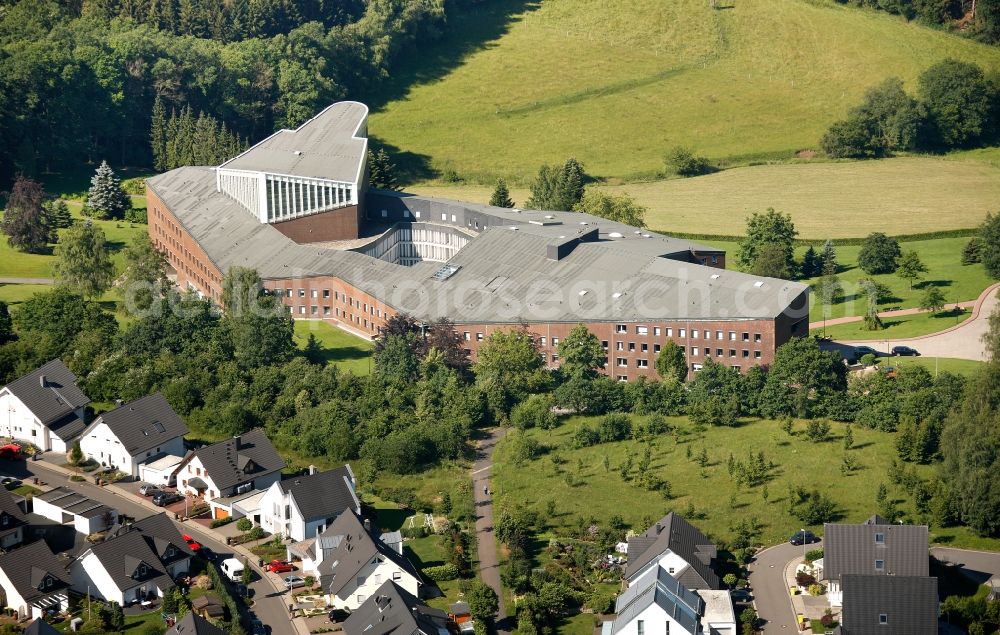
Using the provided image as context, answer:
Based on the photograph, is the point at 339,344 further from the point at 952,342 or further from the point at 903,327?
the point at 952,342

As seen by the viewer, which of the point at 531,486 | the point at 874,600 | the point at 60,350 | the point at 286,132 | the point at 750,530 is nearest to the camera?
the point at 874,600

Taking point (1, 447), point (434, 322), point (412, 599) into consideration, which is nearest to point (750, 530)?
point (412, 599)

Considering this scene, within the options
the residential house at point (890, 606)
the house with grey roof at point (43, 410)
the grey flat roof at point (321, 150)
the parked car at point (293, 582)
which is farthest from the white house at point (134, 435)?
the residential house at point (890, 606)

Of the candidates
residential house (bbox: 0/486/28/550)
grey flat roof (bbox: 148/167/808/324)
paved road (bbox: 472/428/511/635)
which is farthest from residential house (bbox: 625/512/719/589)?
residential house (bbox: 0/486/28/550)

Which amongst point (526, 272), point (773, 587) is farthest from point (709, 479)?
point (526, 272)

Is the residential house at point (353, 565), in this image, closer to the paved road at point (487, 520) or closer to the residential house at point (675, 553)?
the paved road at point (487, 520)

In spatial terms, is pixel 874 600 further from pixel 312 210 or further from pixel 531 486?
pixel 312 210
